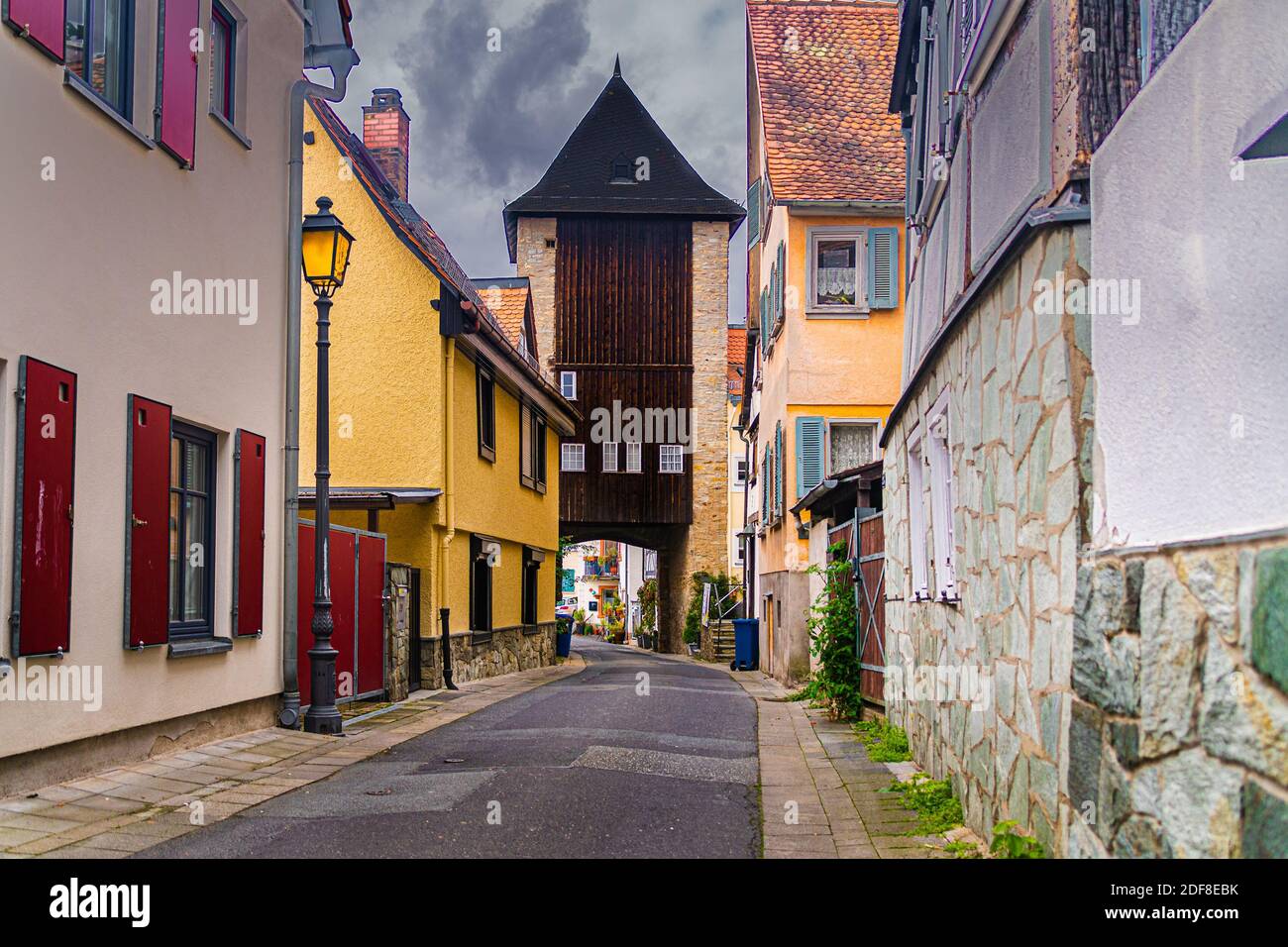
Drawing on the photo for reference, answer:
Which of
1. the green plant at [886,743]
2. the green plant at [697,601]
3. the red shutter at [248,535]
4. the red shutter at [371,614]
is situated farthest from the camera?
the green plant at [697,601]

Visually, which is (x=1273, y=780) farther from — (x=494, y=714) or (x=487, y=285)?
(x=487, y=285)

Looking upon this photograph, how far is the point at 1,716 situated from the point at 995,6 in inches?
235

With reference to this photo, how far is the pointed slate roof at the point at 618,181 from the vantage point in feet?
133

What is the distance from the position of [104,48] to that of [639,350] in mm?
31686

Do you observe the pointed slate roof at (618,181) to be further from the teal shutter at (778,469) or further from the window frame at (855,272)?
the window frame at (855,272)

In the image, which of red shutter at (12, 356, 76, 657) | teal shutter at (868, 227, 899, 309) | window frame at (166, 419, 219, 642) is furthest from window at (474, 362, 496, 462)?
red shutter at (12, 356, 76, 657)

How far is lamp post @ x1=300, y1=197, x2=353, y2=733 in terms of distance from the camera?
33.9 feet

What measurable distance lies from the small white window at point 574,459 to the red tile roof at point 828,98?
57.7ft

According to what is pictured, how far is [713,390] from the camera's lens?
39.8m

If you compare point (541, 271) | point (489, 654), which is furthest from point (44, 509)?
point (541, 271)

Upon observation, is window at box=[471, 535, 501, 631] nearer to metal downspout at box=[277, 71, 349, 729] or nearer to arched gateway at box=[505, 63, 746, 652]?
metal downspout at box=[277, 71, 349, 729]

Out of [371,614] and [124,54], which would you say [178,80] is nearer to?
[124,54]

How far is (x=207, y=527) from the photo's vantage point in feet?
31.5

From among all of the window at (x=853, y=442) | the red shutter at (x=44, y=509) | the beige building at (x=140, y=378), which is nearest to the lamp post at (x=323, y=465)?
the beige building at (x=140, y=378)
